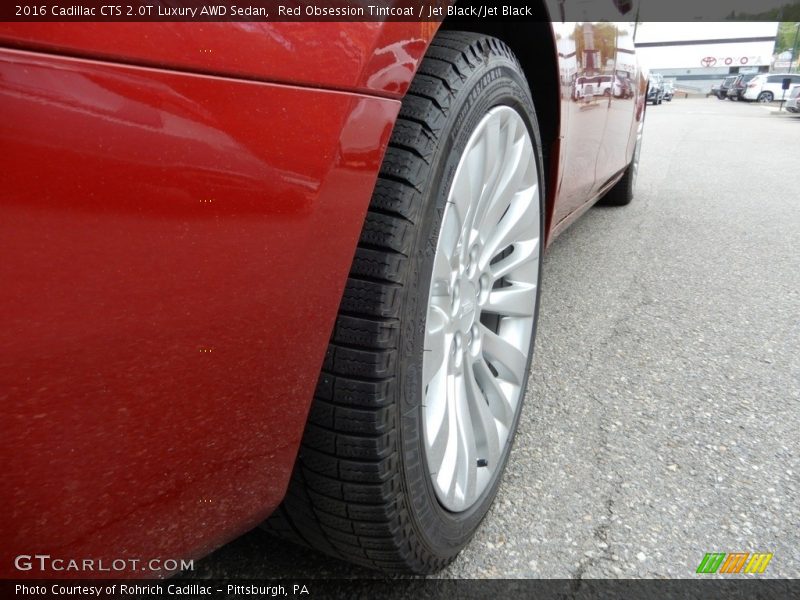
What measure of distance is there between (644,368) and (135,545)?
6.01 ft

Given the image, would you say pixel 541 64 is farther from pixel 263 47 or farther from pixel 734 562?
pixel 734 562

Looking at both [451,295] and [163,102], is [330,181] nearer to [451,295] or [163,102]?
[163,102]

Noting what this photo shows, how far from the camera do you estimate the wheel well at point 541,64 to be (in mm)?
1456

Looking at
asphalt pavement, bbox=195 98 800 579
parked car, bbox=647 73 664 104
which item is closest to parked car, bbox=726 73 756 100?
parked car, bbox=647 73 664 104

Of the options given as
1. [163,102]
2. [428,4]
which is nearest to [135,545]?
[163,102]

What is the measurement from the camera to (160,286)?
0.71 m

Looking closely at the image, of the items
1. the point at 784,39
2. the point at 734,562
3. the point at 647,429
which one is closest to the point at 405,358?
the point at 734,562

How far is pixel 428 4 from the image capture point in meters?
1.01

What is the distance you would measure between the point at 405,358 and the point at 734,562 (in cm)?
89

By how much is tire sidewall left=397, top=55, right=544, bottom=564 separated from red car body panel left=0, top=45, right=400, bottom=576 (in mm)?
148

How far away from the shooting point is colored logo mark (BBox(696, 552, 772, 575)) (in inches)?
53.5

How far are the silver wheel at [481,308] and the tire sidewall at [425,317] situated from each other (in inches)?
1.3

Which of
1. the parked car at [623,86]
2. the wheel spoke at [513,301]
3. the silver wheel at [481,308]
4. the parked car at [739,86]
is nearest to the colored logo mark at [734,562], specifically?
the silver wheel at [481,308]
